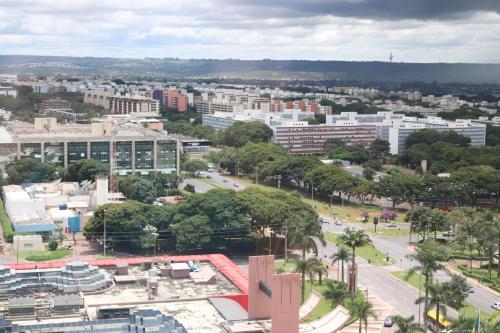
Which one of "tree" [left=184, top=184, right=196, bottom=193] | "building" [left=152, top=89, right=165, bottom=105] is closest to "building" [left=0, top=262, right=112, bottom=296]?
"tree" [left=184, top=184, right=196, bottom=193]

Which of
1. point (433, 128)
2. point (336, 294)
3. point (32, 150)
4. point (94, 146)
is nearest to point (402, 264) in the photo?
point (336, 294)

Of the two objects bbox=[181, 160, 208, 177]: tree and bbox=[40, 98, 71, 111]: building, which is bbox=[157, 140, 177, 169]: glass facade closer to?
bbox=[181, 160, 208, 177]: tree

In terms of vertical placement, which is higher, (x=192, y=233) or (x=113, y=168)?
(x=113, y=168)

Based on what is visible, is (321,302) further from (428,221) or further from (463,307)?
(428,221)

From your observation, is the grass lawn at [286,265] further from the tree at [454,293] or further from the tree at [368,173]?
the tree at [368,173]

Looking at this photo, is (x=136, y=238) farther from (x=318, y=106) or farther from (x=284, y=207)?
(x=318, y=106)

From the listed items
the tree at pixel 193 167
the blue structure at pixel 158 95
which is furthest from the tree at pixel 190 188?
the blue structure at pixel 158 95
